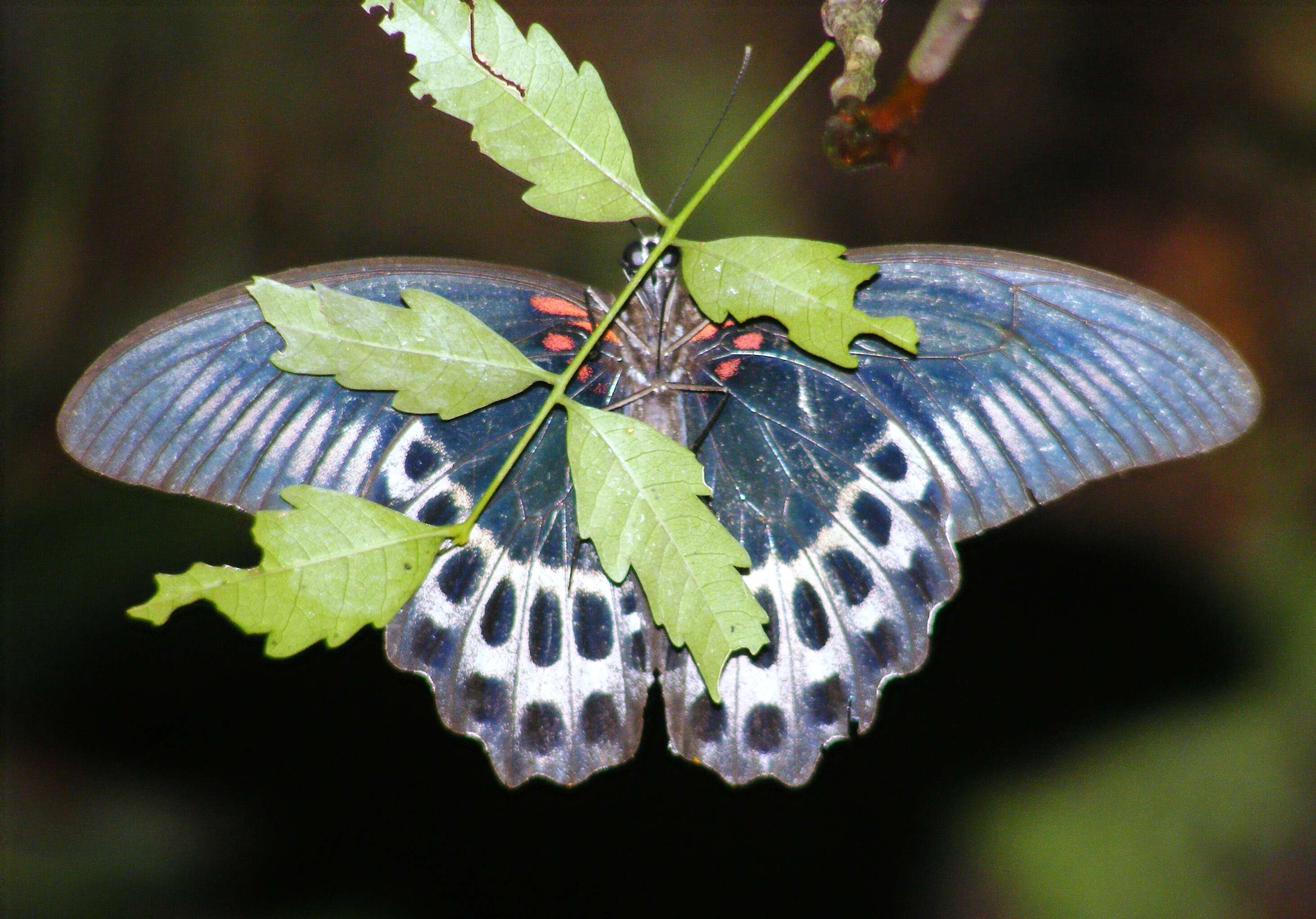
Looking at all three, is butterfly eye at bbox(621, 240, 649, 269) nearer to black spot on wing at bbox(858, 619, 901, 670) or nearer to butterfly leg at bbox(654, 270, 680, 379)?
butterfly leg at bbox(654, 270, 680, 379)

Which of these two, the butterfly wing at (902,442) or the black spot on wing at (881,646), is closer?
the butterfly wing at (902,442)

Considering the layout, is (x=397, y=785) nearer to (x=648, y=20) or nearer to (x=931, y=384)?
(x=931, y=384)

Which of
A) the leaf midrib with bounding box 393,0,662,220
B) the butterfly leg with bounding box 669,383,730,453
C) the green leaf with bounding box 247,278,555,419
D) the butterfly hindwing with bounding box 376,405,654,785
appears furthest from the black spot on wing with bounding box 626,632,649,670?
the leaf midrib with bounding box 393,0,662,220

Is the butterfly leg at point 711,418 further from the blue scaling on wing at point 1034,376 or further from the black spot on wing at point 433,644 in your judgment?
the black spot on wing at point 433,644

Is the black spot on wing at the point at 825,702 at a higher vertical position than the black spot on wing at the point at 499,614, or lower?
higher

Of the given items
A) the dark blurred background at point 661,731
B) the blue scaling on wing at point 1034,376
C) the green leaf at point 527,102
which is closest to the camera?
the green leaf at point 527,102

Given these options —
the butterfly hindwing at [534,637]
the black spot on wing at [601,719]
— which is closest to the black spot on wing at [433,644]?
the butterfly hindwing at [534,637]

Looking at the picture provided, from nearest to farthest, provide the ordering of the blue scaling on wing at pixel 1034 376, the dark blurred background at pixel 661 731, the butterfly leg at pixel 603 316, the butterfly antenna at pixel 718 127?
the butterfly antenna at pixel 718 127 → the blue scaling on wing at pixel 1034 376 → the butterfly leg at pixel 603 316 → the dark blurred background at pixel 661 731

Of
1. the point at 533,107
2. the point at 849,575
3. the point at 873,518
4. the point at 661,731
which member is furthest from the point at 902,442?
the point at 661,731
